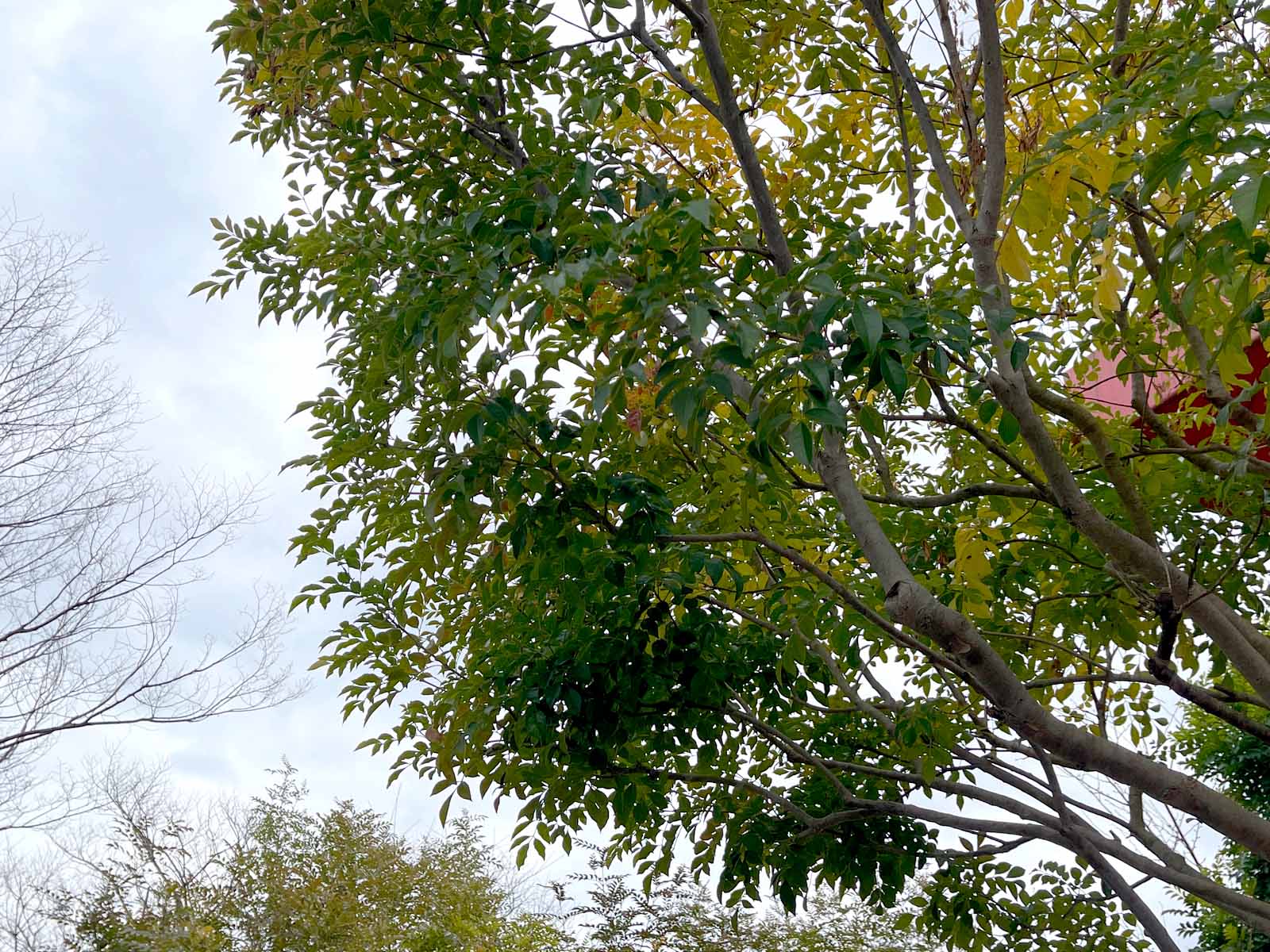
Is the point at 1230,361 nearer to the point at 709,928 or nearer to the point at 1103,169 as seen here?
the point at 1103,169

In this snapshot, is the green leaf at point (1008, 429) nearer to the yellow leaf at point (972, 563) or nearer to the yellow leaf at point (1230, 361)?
the yellow leaf at point (1230, 361)

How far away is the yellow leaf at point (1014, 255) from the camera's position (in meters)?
1.83

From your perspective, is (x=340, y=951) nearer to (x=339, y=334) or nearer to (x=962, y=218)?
(x=339, y=334)

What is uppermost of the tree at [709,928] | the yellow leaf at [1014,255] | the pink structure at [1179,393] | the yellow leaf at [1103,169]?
the pink structure at [1179,393]

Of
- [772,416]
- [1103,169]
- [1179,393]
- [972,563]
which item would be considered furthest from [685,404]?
[1179,393]

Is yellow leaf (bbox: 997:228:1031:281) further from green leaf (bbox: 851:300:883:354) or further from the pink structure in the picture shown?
the pink structure

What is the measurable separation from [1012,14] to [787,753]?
197cm

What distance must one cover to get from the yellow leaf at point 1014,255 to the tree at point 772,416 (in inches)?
0.4

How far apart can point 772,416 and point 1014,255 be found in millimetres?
669

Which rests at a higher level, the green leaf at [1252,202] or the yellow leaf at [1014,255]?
the yellow leaf at [1014,255]

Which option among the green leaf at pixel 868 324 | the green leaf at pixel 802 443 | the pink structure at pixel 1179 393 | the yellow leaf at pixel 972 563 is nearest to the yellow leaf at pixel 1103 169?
the green leaf at pixel 868 324

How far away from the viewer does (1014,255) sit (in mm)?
1844

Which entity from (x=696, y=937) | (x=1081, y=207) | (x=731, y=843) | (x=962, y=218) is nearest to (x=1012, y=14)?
(x=962, y=218)

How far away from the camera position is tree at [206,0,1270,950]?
1.68 meters
